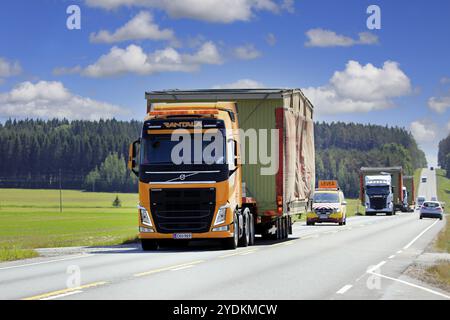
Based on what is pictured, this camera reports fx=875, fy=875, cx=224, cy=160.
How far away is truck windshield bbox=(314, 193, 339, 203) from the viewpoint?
50875 millimetres

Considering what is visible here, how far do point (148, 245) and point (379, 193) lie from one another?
5010 cm

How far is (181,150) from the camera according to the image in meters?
23.5

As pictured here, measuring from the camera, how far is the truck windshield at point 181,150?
23.5 meters

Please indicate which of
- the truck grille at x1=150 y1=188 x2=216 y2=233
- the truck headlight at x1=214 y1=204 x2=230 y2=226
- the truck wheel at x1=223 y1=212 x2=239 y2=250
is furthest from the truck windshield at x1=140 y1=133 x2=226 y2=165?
the truck wheel at x1=223 y1=212 x2=239 y2=250

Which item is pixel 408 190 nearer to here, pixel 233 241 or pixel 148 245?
pixel 233 241

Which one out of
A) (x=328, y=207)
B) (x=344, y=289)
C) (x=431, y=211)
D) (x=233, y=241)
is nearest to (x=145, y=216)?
(x=233, y=241)

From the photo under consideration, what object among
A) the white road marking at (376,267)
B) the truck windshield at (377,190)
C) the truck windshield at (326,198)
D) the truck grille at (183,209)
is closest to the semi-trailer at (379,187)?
the truck windshield at (377,190)

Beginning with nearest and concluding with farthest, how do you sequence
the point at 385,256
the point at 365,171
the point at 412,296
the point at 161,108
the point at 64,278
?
the point at 412,296
the point at 64,278
the point at 385,256
the point at 161,108
the point at 365,171

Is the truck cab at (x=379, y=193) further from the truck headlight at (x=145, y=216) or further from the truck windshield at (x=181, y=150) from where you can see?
the truck headlight at (x=145, y=216)

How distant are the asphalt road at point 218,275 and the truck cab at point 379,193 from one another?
47532 mm
